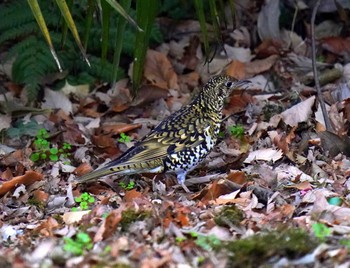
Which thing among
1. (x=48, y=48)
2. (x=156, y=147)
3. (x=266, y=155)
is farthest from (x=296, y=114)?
(x=48, y=48)

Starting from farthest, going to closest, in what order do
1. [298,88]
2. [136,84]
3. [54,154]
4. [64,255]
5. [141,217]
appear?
[298,88] → [54,154] → [136,84] → [141,217] → [64,255]

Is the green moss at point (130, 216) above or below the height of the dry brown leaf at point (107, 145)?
above

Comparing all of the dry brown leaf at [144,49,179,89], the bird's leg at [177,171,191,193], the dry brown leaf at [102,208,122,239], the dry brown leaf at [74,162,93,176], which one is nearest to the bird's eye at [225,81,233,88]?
the bird's leg at [177,171,191,193]

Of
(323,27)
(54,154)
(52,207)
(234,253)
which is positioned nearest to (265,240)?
(234,253)

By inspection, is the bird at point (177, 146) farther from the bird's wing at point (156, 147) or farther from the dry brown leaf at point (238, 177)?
the dry brown leaf at point (238, 177)

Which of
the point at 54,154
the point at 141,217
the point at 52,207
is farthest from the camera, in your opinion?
the point at 54,154

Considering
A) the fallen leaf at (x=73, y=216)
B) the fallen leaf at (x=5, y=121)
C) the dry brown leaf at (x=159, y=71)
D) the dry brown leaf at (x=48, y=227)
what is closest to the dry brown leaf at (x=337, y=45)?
the dry brown leaf at (x=159, y=71)

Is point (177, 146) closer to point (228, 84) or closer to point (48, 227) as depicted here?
point (228, 84)

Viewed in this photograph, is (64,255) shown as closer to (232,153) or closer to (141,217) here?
(141,217)
